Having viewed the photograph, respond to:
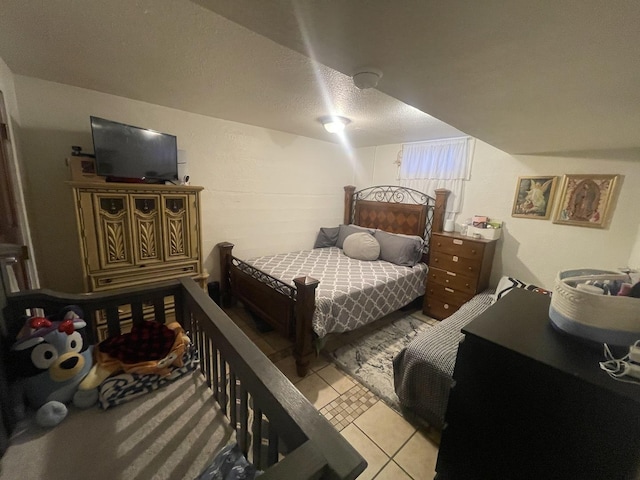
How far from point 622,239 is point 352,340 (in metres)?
2.57

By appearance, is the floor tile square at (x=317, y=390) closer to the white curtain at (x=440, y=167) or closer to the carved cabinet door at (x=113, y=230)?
the carved cabinet door at (x=113, y=230)

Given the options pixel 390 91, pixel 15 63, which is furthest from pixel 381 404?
pixel 15 63

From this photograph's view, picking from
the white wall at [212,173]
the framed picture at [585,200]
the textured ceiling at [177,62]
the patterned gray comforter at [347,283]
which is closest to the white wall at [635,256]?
the framed picture at [585,200]

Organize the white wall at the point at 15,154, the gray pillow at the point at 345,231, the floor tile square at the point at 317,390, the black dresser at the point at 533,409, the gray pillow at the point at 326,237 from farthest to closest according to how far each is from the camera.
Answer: the gray pillow at the point at 326,237, the gray pillow at the point at 345,231, the floor tile square at the point at 317,390, the white wall at the point at 15,154, the black dresser at the point at 533,409

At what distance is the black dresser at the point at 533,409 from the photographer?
74 cm

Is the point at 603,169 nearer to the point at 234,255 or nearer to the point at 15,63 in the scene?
the point at 234,255

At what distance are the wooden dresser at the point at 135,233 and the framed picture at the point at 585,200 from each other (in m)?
3.55

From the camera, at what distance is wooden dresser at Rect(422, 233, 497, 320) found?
104 inches

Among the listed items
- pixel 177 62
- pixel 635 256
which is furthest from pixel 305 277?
pixel 635 256

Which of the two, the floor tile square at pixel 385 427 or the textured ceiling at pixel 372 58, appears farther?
the floor tile square at pixel 385 427

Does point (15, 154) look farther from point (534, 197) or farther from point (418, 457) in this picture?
point (534, 197)

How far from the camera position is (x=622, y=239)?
2.16m

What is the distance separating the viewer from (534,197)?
102 inches

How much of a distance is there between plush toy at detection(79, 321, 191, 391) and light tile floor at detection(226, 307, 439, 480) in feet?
3.42
